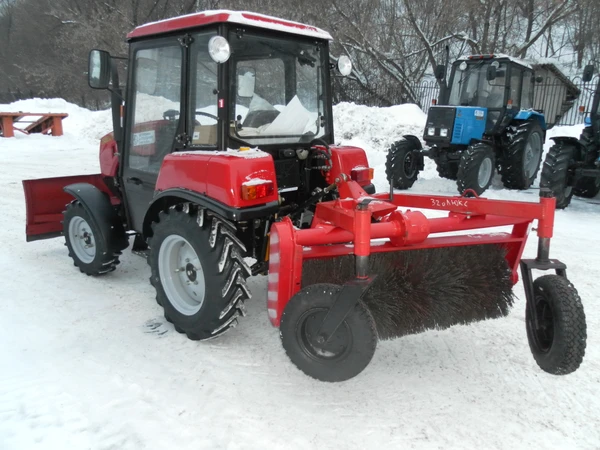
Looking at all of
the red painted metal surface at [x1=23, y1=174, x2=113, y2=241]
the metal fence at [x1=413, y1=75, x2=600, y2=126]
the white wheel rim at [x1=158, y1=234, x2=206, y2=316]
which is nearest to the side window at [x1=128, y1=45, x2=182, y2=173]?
the white wheel rim at [x1=158, y1=234, x2=206, y2=316]

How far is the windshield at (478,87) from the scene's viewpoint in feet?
28.3

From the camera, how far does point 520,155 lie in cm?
837

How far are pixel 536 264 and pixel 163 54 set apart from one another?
9.10 ft

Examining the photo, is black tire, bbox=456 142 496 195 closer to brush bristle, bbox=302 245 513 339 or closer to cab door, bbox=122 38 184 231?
brush bristle, bbox=302 245 513 339

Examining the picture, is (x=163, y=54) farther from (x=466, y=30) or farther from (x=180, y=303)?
(x=466, y=30)

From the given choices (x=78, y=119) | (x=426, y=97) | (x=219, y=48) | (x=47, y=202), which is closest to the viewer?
(x=219, y=48)

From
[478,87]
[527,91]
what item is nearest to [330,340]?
[478,87]

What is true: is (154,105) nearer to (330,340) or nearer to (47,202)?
(47,202)

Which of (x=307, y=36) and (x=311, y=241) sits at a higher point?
(x=307, y=36)

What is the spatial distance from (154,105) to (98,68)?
1.46 ft

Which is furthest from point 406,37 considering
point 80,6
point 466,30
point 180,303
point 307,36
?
point 180,303

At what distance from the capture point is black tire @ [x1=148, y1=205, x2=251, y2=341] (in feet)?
9.64

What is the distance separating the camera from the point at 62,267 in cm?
465

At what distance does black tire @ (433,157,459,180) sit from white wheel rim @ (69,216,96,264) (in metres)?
6.28
